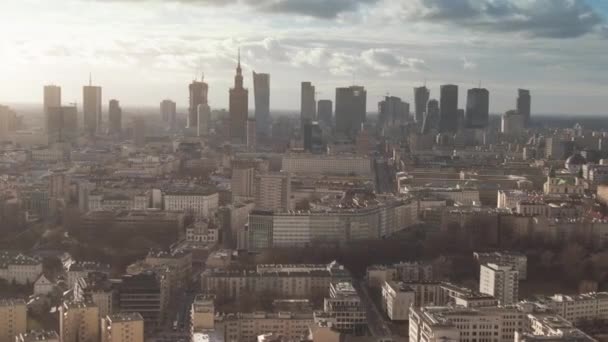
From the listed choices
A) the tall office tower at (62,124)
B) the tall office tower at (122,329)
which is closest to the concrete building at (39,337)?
the tall office tower at (122,329)

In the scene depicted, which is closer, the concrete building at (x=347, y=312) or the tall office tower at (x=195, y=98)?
the concrete building at (x=347, y=312)

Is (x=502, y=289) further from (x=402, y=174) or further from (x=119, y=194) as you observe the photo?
(x=402, y=174)

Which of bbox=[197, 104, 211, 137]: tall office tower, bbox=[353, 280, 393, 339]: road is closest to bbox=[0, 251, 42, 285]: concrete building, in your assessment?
bbox=[353, 280, 393, 339]: road

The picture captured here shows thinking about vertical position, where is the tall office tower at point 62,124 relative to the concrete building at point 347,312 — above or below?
above

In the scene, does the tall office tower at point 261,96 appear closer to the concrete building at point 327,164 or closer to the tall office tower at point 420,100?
the tall office tower at point 420,100

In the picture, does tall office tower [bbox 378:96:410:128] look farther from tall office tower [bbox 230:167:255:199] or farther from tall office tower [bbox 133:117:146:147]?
→ tall office tower [bbox 230:167:255:199]

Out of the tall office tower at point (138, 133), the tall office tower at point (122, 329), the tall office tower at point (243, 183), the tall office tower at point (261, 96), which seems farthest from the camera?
the tall office tower at point (261, 96)
